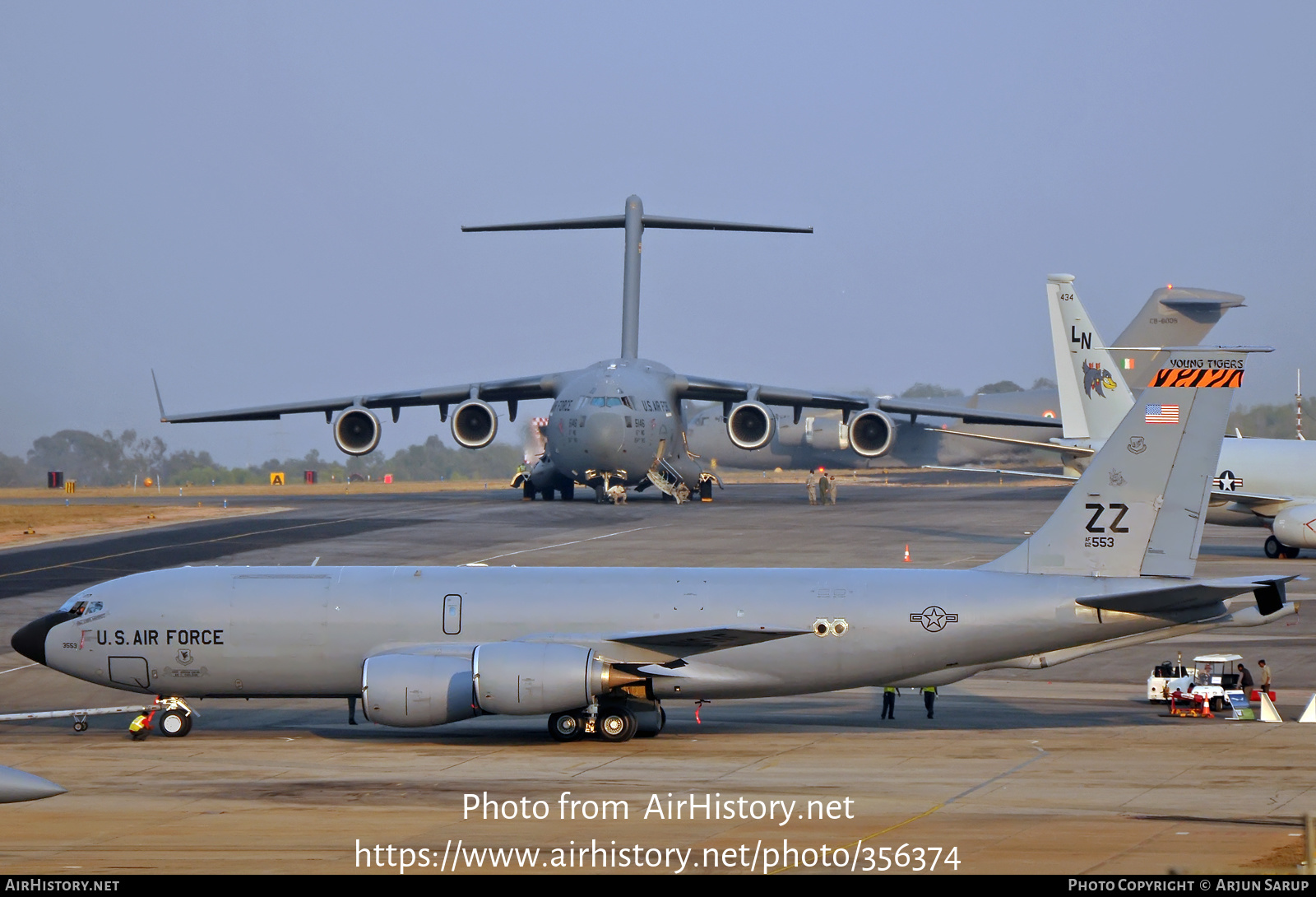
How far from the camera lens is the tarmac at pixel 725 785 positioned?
1384cm

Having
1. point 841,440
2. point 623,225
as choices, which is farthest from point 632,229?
point 841,440

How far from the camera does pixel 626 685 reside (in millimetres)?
20516

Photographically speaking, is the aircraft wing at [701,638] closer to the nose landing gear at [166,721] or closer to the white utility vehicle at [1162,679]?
the nose landing gear at [166,721]

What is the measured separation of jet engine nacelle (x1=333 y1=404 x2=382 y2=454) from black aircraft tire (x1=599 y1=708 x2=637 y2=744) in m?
37.2

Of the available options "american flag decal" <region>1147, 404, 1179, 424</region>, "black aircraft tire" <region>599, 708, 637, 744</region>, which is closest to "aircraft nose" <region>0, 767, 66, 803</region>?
"black aircraft tire" <region>599, 708, 637, 744</region>

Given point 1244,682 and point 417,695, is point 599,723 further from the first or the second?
point 1244,682

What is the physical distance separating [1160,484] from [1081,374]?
26.7m

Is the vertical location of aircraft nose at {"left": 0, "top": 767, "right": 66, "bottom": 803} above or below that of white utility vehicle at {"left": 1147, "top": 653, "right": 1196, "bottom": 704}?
above

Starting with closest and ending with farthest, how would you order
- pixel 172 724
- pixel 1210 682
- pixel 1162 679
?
pixel 172 724
pixel 1210 682
pixel 1162 679

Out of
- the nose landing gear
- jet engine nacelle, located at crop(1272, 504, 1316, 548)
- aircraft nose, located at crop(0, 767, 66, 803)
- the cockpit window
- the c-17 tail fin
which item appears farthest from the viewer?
jet engine nacelle, located at crop(1272, 504, 1316, 548)

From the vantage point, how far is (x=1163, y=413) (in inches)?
797

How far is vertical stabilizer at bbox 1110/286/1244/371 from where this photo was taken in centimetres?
6256

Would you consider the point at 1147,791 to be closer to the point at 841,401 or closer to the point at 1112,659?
the point at 1112,659

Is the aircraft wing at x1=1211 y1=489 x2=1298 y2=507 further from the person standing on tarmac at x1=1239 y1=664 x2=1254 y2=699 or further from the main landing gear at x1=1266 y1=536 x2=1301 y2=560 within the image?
the person standing on tarmac at x1=1239 y1=664 x2=1254 y2=699
